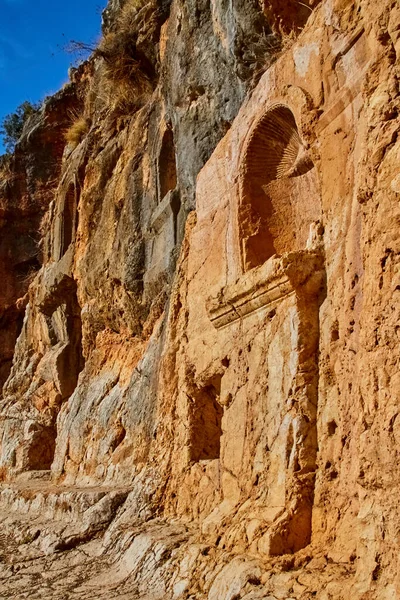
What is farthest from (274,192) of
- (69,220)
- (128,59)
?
(69,220)

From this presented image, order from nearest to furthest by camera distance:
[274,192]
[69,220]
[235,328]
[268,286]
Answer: [268,286] < [235,328] < [274,192] < [69,220]

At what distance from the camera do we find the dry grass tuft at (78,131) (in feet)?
49.0

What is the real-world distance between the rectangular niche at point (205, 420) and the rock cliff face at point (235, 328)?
0.06 feet

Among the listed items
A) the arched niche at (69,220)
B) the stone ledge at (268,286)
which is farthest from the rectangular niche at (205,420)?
the arched niche at (69,220)

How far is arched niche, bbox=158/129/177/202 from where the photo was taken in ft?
31.4

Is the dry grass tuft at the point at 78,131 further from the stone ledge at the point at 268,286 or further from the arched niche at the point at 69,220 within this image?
the stone ledge at the point at 268,286

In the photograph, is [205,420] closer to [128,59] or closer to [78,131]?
[128,59]

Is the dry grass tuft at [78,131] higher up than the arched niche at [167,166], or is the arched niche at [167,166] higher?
the dry grass tuft at [78,131]

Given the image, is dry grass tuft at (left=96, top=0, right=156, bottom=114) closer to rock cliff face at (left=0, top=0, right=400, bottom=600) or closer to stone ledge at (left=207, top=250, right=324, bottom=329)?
rock cliff face at (left=0, top=0, right=400, bottom=600)

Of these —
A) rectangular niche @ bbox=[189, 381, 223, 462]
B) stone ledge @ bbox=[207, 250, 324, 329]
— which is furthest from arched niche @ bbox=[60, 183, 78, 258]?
stone ledge @ bbox=[207, 250, 324, 329]

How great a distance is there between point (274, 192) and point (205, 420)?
7.35 ft

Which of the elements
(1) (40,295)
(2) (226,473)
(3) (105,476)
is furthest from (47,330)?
(2) (226,473)

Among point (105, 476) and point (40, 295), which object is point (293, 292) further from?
point (40, 295)

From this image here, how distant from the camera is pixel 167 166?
9.74m
